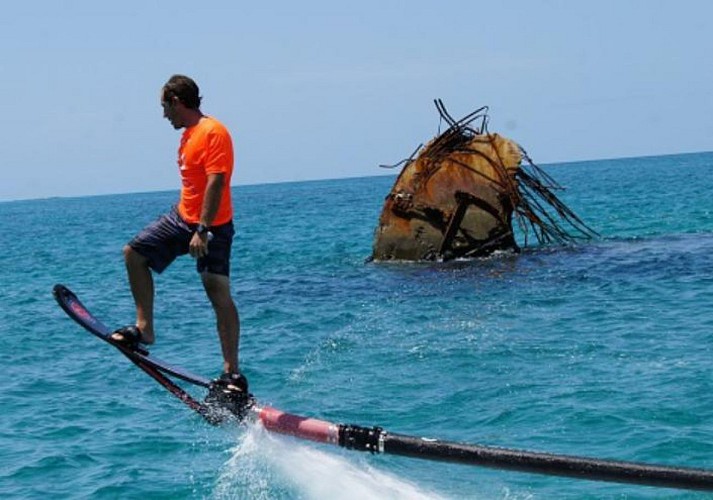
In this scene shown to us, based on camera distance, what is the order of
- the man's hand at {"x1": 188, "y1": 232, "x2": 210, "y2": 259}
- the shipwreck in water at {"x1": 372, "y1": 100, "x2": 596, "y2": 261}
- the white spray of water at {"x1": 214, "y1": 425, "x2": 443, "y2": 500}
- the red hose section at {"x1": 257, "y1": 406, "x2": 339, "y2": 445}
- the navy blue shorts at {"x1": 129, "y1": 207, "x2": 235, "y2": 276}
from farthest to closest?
the shipwreck in water at {"x1": 372, "y1": 100, "x2": 596, "y2": 261}, the white spray of water at {"x1": 214, "y1": 425, "x2": 443, "y2": 500}, the navy blue shorts at {"x1": 129, "y1": 207, "x2": 235, "y2": 276}, the man's hand at {"x1": 188, "y1": 232, "x2": 210, "y2": 259}, the red hose section at {"x1": 257, "y1": 406, "x2": 339, "y2": 445}

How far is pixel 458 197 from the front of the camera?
23.4 metres

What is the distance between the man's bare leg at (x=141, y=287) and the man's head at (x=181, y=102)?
1.12 meters

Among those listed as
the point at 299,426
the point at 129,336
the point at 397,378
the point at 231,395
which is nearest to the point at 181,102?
the point at 129,336

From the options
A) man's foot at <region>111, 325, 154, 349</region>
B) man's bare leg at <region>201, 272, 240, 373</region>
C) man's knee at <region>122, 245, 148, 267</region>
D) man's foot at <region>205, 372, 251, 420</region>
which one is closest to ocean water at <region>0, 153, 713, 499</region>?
man's foot at <region>205, 372, 251, 420</region>

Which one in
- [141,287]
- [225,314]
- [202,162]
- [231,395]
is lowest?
[231,395]

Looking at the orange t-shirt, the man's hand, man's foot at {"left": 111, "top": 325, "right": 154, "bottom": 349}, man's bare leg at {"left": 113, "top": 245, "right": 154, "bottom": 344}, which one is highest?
the orange t-shirt

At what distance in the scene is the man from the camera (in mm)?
7664

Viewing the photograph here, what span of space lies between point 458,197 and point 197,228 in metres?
15.9

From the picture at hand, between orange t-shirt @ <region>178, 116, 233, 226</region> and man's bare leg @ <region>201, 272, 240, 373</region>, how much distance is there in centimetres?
44

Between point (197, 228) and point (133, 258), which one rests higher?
point (197, 228)

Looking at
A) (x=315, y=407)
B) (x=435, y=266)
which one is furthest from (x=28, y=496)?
(x=435, y=266)

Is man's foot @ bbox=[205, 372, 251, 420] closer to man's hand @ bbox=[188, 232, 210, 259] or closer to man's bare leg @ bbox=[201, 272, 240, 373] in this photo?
man's bare leg @ bbox=[201, 272, 240, 373]

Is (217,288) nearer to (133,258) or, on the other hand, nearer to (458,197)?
(133,258)

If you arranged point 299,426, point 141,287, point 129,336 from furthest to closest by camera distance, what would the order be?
point 129,336 → point 141,287 → point 299,426
